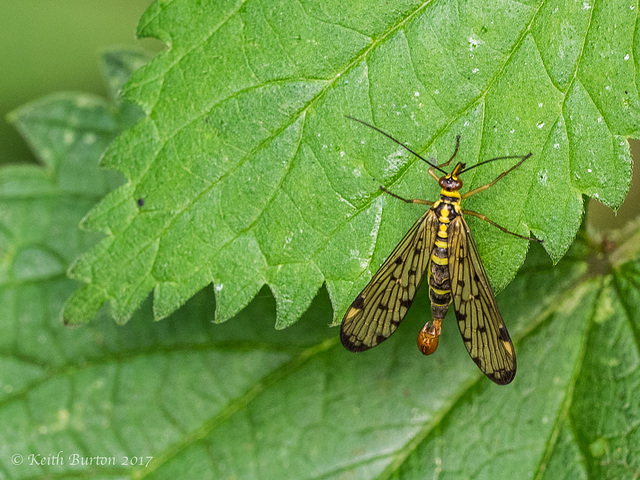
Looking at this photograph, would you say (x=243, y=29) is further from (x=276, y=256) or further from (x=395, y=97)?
(x=276, y=256)

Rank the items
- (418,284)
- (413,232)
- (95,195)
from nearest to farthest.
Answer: (413,232), (418,284), (95,195)

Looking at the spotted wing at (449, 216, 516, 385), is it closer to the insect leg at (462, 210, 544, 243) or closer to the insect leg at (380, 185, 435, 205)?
the insect leg at (462, 210, 544, 243)

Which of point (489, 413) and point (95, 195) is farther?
point (95, 195)

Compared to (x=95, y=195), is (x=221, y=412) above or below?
below

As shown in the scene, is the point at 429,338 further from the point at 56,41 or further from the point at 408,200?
the point at 56,41

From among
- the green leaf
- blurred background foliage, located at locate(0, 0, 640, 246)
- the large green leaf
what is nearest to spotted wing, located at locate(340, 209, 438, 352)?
the green leaf

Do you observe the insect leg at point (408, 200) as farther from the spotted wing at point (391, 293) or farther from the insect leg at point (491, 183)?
the insect leg at point (491, 183)

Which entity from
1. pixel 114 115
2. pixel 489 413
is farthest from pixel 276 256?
pixel 114 115

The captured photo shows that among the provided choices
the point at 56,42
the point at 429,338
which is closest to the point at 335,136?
the point at 429,338
